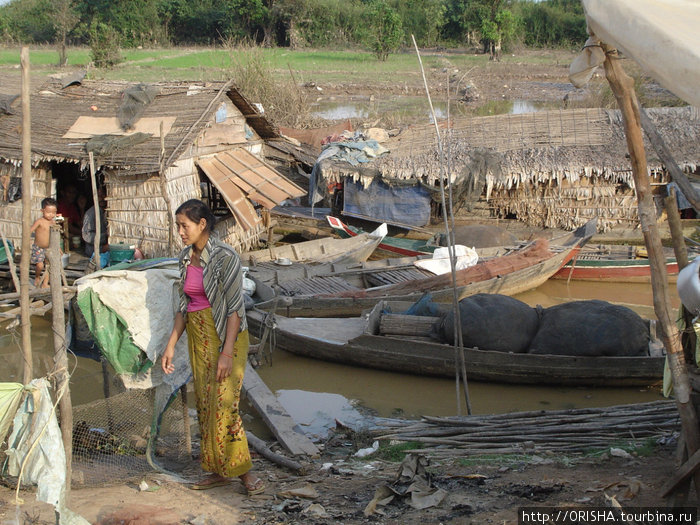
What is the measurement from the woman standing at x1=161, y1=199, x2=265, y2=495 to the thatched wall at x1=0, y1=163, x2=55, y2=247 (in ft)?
24.8

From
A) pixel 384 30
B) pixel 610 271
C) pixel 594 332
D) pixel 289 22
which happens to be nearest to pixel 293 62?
pixel 384 30

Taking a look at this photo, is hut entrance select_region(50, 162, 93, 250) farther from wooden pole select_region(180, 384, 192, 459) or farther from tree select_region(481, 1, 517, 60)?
tree select_region(481, 1, 517, 60)

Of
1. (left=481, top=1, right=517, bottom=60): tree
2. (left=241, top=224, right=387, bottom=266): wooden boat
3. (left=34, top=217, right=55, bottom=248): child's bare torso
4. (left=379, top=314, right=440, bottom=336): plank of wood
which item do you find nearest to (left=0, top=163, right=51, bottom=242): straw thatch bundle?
(left=34, top=217, right=55, bottom=248): child's bare torso

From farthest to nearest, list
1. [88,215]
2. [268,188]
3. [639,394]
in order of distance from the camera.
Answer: [268,188]
[88,215]
[639,394]

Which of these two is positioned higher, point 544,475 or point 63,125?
point 63,125

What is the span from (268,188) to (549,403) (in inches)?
232

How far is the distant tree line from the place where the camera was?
125ft

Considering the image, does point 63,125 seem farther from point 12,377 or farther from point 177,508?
point 177,508

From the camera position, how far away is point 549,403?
7367mm

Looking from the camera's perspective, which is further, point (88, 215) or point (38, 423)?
point (88, 215)

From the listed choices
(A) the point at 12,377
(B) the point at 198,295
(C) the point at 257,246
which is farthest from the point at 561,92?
(B) the point at 198,295

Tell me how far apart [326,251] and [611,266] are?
15.7ft

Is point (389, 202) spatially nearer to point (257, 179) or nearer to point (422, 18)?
point (257, 179)

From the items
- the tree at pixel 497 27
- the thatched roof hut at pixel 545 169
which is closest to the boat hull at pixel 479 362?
the thatched roof hut at pixel 545 169
